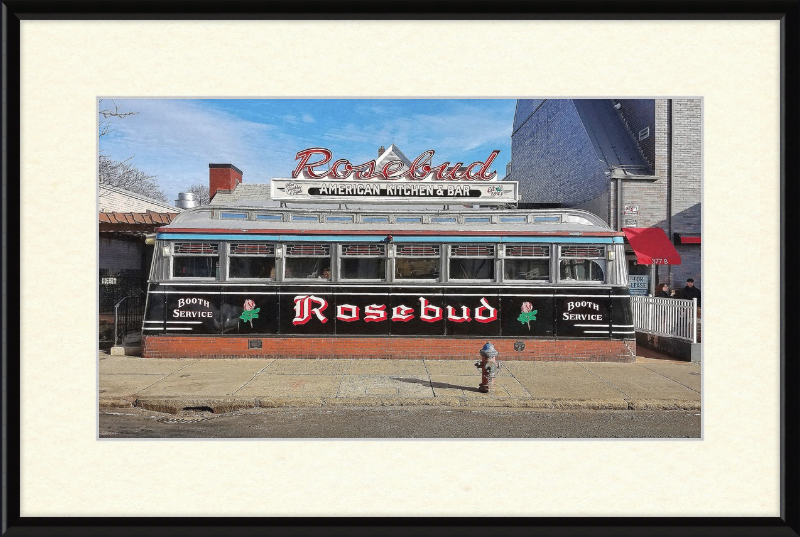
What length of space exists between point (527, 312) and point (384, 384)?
3.67 meters

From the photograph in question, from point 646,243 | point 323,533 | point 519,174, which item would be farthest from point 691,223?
point 323,533

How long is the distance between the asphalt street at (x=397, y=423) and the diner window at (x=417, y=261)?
365 centimetres

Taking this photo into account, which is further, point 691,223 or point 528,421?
point 691,223

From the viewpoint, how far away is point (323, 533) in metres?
3.42

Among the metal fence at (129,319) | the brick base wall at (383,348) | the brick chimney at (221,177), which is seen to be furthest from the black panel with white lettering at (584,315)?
the brick chimney at (221,177)

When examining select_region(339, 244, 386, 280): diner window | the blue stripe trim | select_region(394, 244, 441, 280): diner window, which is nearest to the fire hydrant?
select_region(394, 244, 441, 280): diner window

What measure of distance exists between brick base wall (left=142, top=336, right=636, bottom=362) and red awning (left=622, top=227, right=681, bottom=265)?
3.90 meters

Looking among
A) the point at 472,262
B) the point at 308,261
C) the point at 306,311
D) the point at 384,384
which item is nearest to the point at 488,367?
the point at 384,384

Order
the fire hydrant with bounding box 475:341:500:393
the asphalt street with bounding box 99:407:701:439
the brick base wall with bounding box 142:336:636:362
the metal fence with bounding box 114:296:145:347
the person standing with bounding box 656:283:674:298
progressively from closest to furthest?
the asphalt street with bounding box 99:407:701:439 → the fire hydrant with bounding box 475:341:500:393 → the brick base wall with bounding box 142:336:636:362 → the metal fence with bounding box 114:296:145:347 → the person standing with bounding box 656:283:674:298

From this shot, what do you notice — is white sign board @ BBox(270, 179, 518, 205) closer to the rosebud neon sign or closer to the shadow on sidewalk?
the rosebud neon sign

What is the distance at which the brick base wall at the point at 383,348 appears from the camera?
386 inches

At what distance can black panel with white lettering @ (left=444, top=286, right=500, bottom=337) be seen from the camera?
991 cm

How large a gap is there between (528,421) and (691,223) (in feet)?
34.0
